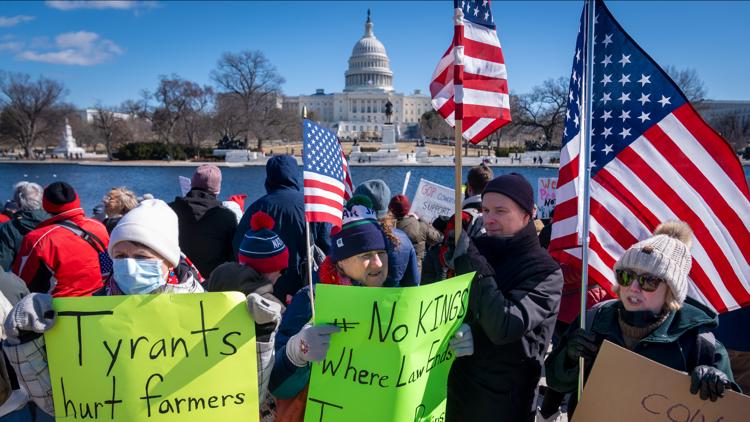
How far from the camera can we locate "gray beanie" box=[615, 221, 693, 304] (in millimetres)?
2111

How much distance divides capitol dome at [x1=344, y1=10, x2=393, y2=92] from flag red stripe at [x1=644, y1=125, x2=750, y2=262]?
11947cm

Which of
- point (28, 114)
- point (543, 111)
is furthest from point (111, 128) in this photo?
point (543, 111)

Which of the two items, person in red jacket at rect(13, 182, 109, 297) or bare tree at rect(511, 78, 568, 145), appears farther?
bare tree at rect(511, 78, 568, 145)

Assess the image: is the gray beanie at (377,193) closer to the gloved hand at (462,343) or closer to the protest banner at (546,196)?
the gloved hand at (462,343)

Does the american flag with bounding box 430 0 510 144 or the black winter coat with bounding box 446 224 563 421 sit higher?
the american flag with bounding box 430 0 510 144

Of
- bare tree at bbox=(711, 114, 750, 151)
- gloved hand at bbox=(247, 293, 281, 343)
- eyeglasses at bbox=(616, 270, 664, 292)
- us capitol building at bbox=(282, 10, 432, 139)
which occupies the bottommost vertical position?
gloved hand at bbox=(247, 293, 281, 343)

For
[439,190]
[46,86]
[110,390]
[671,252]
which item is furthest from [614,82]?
[46,86]

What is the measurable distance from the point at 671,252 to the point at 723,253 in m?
0.94

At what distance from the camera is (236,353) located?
6.76 feet

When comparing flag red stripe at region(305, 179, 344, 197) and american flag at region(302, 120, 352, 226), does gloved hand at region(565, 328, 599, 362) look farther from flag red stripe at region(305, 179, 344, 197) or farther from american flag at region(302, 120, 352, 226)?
flag red stripe at region(305, 179, 344, 197)

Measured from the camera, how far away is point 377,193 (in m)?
4.82

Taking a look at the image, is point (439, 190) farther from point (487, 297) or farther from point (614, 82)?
point (487, 297)

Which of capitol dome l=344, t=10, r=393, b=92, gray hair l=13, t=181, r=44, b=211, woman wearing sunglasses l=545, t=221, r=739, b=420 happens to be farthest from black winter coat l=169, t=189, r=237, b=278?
capitol dome l=344, t=10, r=393, b=92

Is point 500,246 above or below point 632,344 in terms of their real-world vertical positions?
above
